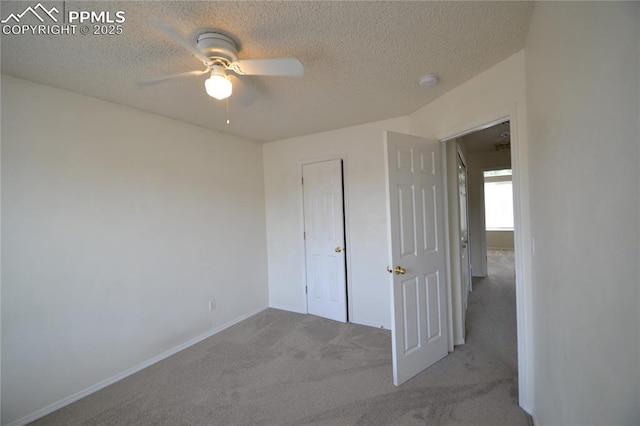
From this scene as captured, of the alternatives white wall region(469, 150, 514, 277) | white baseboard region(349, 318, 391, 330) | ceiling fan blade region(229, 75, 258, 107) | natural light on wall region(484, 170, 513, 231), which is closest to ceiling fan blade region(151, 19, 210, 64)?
ceiling fan blade region(229, 75, 258, 107)

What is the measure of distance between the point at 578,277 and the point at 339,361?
2108 millimetres

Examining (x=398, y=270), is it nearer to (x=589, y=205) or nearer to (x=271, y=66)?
(x=589, y=205)

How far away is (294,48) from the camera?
1653 mm

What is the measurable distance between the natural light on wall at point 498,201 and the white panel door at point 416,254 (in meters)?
6.84

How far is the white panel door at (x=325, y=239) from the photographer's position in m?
3.40

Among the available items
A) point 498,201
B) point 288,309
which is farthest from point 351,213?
point 498,201

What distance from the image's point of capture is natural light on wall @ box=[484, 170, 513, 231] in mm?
8039

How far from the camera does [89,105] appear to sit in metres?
2.22

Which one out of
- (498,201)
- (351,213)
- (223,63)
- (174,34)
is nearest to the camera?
(174,34)

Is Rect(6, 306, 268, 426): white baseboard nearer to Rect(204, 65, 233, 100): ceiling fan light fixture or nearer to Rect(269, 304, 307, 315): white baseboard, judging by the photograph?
Rect(269, 304, 307, 315): white baseboard

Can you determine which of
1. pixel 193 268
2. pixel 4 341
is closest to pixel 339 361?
pixel 193 268

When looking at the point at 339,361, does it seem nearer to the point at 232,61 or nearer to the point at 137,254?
the point at 137,254

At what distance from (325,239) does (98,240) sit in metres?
2.36

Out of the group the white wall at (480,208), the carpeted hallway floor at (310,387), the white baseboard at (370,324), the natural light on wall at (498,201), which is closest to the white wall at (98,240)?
the carpeted hallway floor at (310,387)
